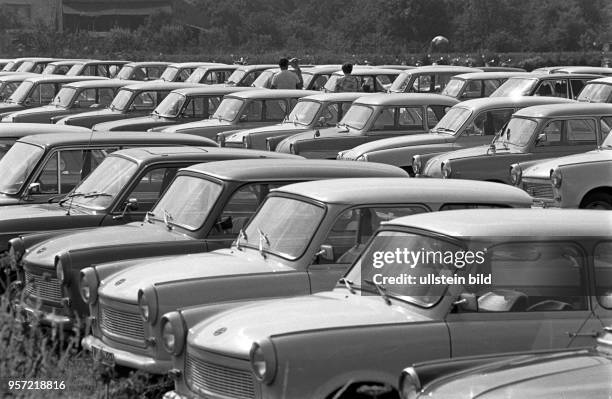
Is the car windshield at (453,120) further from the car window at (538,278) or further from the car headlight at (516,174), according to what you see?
the car window at (538,278)

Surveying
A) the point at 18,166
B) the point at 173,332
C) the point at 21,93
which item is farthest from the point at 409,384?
the point at 21,93

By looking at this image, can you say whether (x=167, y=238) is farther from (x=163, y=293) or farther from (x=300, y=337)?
(x=300, y=337)

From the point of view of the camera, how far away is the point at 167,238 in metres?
9.07

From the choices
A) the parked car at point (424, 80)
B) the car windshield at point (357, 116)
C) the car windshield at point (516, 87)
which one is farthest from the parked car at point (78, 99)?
the car windshield at point (516, 87)

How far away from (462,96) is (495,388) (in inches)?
711

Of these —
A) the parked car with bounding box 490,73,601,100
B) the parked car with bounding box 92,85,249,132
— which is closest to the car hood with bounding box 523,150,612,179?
the parked car with bounding box 490,73,601,100

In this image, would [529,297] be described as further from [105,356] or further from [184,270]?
[105,356]

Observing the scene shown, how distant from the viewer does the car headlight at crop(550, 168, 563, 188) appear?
42.9ft

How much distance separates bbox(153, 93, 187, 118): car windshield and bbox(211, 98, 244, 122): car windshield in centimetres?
84

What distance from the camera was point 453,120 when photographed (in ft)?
55.6

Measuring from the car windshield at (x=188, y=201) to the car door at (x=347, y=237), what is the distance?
1565 millimetres

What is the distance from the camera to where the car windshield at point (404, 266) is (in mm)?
6422

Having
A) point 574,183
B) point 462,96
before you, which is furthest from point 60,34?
point 574,183

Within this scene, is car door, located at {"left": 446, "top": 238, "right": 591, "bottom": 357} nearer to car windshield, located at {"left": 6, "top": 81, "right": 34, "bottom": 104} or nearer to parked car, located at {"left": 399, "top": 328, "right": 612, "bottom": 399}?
parked car, located at {"left": 399, "top": 328, "right": 612, "bottom": 399}
